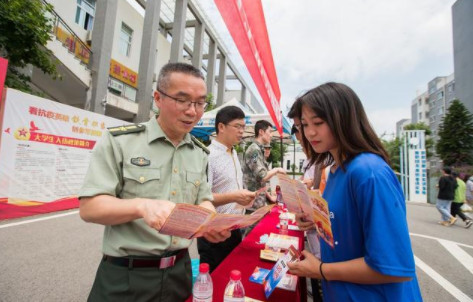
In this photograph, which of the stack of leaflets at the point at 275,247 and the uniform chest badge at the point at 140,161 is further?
the stack of leaflets at the point at 275,247

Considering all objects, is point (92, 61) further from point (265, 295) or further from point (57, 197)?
point (265, 295)

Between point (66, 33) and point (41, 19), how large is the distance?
5639 mm

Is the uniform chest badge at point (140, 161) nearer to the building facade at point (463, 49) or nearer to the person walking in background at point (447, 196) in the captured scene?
the person walking in background at point (447, 196)

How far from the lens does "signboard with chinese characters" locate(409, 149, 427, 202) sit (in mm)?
13258

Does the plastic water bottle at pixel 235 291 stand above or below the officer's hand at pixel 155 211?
below

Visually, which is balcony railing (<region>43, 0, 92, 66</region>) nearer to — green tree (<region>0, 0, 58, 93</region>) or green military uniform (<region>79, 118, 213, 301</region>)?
green tree (<region>0, 0, 58, 93</region>)

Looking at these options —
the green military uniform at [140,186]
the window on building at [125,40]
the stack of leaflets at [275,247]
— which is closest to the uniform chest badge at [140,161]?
the green military uniform at [140,186]

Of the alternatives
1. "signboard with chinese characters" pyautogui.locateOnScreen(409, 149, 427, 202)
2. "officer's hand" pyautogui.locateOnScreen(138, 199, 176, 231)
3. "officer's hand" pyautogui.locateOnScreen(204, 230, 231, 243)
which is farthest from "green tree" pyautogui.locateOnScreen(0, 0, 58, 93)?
"signboard with chinese characters" pyautogui.locateOnScreen(409, 149, 427, 202)

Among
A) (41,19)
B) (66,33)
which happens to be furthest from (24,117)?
(66,33)

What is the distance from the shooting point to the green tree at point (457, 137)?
24.5 metres

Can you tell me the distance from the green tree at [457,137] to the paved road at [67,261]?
2598 centimetres

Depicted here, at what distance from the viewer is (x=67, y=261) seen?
10.3 feet

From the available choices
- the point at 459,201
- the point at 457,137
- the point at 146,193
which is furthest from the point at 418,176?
the point at 457,137

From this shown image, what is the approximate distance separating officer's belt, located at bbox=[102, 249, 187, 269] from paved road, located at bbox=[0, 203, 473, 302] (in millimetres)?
1910
